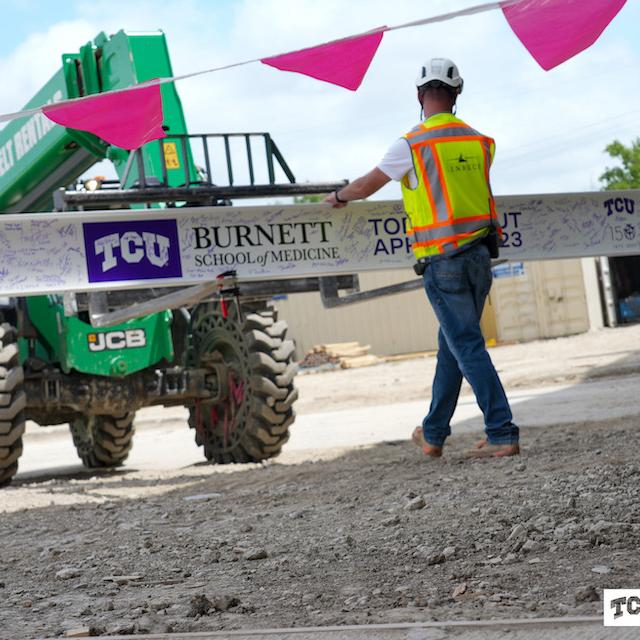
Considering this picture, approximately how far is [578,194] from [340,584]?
475 cm

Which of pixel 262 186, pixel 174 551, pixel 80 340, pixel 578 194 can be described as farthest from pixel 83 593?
pixel 80 340

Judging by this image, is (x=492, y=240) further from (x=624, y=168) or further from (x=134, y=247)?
(x=624, y=168)

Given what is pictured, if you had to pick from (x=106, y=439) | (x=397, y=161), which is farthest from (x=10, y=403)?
(x=397, y=161)

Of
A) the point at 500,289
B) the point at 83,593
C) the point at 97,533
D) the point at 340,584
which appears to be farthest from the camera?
the point at 500,289

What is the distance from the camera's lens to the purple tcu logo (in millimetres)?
7363

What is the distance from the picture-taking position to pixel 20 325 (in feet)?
36.2

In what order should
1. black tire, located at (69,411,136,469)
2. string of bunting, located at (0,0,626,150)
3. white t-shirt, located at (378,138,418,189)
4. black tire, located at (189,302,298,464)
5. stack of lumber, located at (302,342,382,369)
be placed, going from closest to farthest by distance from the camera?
string of bunting, located at (0,0,626,150) → white t-shirt, located at (378,138,418,189) → black tire, located at (189,302,298,464) → black tire, located at (69,411,136,469) → stack of lumber, located at (302,342,382,369)

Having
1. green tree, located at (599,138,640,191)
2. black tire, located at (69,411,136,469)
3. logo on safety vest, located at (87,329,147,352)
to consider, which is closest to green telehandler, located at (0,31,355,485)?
logo on safety vest, located at (87,329,147,352)

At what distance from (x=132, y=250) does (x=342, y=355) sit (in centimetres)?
2523

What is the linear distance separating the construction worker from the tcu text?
1383 mm

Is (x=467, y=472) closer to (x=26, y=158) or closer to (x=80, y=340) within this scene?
(x=80, y=340)

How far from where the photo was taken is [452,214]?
6.80 metres

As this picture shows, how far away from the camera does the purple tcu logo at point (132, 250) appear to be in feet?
24.2

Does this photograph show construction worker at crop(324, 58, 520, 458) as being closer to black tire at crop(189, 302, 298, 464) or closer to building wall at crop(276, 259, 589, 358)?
black tire at crop(189, 302, 298, 464)
